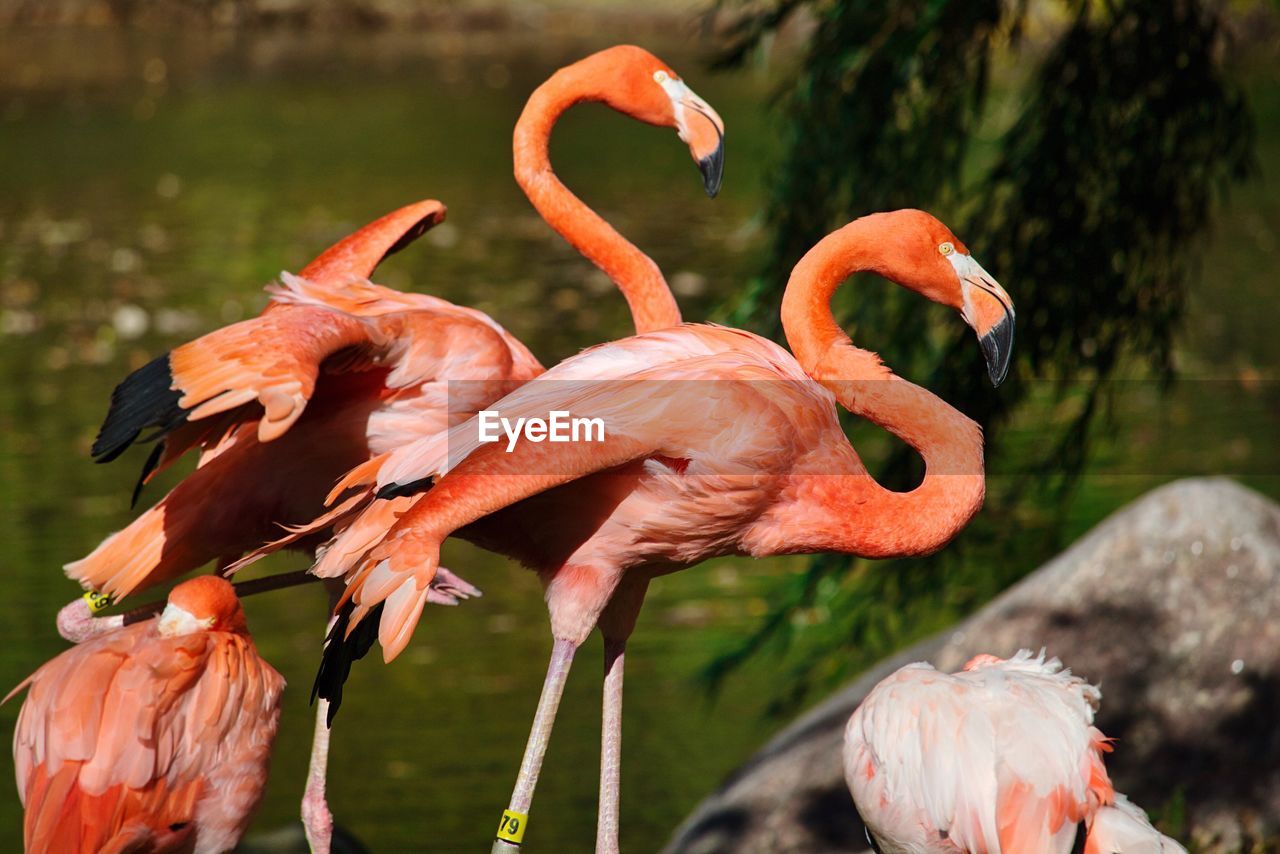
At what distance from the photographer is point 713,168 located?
3.60 meters

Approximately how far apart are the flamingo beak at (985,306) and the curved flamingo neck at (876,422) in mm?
148

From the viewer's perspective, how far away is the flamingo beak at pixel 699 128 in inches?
143

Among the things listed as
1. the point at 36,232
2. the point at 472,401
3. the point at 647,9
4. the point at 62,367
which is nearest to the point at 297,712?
the point at 472,401

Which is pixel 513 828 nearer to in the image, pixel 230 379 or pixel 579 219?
pixel 230 379

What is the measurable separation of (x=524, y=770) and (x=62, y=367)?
711 cm

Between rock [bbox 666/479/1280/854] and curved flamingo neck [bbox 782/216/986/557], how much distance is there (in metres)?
1.56

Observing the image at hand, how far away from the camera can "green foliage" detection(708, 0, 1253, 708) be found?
215 inches

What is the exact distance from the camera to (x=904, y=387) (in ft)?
11.0

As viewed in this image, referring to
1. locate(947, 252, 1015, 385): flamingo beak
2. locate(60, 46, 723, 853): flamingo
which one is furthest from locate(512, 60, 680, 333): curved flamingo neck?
locate(947, 252, 1015, 385): flamingo beak

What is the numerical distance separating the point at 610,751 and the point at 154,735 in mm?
941

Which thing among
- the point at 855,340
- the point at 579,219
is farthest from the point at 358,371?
the point at 855,340

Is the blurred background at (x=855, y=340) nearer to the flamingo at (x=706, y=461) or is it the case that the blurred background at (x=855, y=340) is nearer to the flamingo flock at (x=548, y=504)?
the flamingo flock at (x=548, y=504)

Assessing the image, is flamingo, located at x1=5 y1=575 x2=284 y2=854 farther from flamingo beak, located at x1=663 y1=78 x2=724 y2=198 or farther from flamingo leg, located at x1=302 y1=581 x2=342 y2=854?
flamingo beak, located at x1=663 y1=78 x2=724 y2=198

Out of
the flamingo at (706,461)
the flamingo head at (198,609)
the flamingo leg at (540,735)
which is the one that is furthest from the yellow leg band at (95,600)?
the flamingo leg at (540,735)
